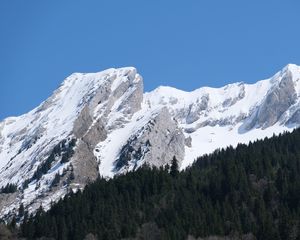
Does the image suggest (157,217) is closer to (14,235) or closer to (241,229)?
(241,229)

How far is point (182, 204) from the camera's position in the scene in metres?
189

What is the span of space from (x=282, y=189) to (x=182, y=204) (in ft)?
80.6

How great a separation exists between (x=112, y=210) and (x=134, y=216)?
23.3 ft

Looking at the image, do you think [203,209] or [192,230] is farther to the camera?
[203,209]

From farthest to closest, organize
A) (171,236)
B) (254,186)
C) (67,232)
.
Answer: (254,186) < (67,232) < (171,236)

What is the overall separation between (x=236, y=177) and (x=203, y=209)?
1900 cm

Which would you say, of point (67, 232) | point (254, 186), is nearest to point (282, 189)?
point (254, 186)

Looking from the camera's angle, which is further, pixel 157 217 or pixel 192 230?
pixel 157 217

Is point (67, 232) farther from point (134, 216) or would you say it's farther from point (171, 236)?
point (171, 236)

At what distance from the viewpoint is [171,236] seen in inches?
6585

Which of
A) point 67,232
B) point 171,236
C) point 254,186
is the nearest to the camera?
point 171,236

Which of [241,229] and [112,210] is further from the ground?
[112,210]

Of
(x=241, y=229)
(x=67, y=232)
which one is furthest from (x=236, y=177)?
(x=67, y=232)

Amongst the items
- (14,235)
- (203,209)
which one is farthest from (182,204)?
(14,235)
